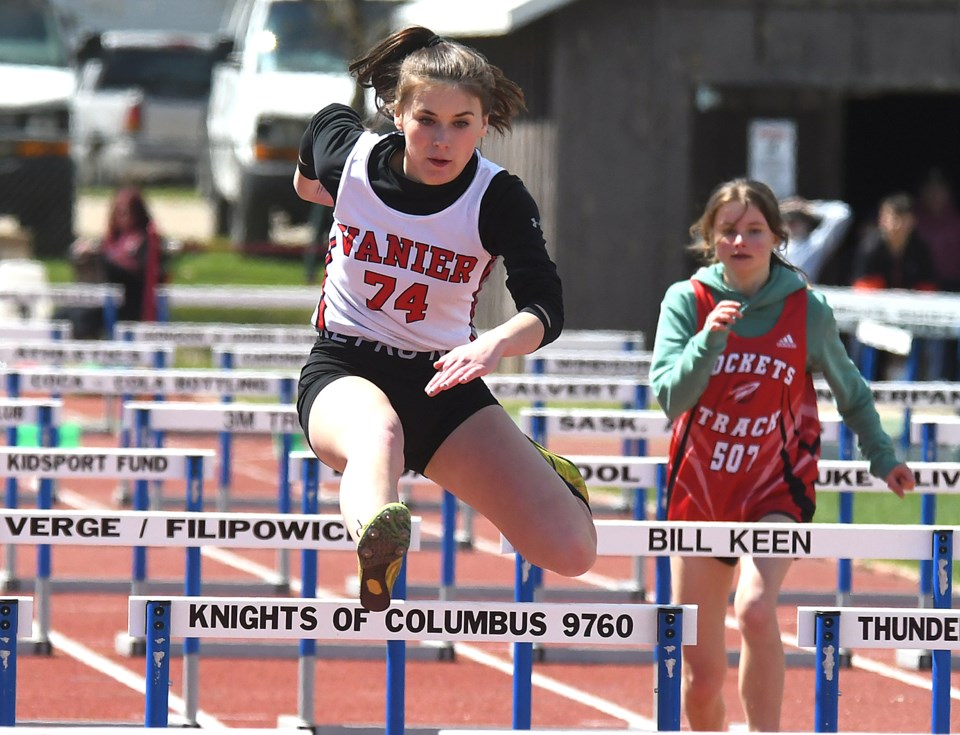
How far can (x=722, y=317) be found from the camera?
5539 mm

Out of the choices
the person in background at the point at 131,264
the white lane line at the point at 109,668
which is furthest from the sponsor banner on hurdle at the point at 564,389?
the person in background at the point at 131,264

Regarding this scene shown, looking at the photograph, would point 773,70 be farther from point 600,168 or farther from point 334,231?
point 334,231

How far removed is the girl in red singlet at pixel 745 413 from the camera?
18.6 feet

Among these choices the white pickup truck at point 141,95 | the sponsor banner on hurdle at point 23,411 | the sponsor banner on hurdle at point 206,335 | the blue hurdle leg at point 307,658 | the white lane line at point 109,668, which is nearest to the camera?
the blue hurdle leg at point 307,658

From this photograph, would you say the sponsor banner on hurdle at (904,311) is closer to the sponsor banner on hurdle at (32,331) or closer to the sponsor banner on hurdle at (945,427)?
the sponsor banner on hurdle at (32,331)

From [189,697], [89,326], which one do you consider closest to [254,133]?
[89,326]

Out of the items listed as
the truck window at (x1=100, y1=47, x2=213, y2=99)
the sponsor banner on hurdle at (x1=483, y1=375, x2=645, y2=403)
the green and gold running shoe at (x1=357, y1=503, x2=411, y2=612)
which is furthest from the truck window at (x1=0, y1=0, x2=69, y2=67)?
the green and gold running shoe at (x1=357, y1=503, x2=411, y2=612)

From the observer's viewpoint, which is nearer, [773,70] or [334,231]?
[334,231]

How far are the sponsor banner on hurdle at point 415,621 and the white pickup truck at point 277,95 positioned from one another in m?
19.1

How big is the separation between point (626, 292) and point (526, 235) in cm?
1271

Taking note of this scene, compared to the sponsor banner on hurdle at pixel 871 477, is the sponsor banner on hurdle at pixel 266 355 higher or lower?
higher

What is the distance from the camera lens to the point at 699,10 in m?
17.2

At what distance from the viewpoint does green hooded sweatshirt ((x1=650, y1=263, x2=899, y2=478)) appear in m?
5.82

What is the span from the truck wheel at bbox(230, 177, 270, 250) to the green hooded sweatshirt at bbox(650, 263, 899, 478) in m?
18.5
